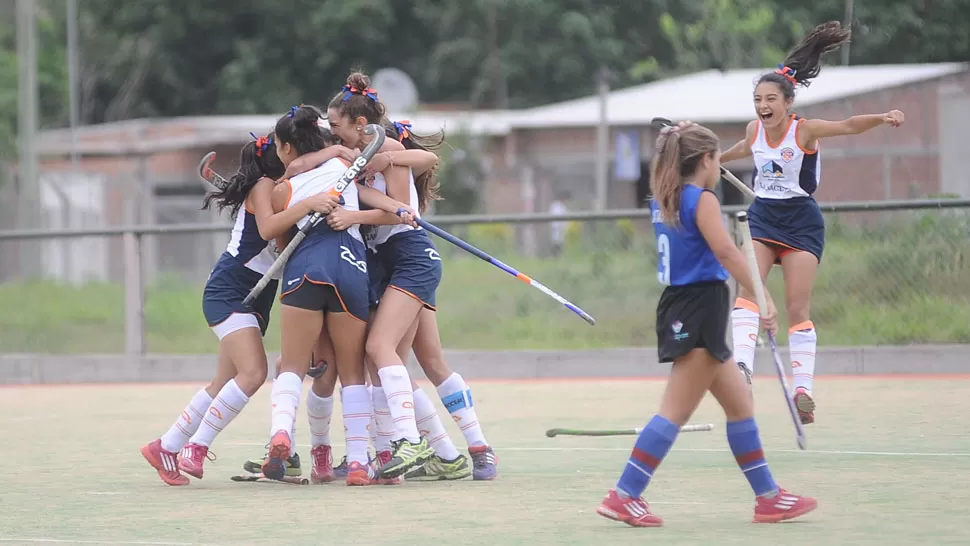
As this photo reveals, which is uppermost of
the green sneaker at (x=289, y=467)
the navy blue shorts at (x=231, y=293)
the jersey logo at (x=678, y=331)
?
the navy blue shorts at (x=231, y=293)

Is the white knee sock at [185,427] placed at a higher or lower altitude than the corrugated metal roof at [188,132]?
lower

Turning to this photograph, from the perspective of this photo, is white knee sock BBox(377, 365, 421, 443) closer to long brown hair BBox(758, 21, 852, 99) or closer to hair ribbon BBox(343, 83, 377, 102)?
hair ribbon BBox(343, 83, 377, 102)

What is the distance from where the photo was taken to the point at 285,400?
27.6ft

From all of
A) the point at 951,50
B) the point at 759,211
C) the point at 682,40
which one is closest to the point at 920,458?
the point at 759,211

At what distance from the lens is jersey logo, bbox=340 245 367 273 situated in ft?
27.3

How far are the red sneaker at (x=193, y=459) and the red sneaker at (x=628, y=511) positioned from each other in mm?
2587

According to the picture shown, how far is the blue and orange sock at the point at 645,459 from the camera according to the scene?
6875 millimetres

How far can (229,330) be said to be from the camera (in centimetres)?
872

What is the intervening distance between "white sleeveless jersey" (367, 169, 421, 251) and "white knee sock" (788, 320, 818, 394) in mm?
2686

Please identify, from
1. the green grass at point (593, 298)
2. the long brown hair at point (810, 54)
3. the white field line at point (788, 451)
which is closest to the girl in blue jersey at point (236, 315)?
the white field line at point (788, 451)

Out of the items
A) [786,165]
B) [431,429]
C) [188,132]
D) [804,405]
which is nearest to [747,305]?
[804,405]

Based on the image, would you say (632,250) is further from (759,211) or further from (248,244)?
(248,244)

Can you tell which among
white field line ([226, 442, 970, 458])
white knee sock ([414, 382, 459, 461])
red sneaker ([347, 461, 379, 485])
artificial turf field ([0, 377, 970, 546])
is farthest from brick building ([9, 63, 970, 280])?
red sneaker ([347, 461, 379, 485])

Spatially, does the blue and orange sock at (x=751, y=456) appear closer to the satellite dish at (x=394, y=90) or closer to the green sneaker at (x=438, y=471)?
the green sneaker at (x=438, y=471)
